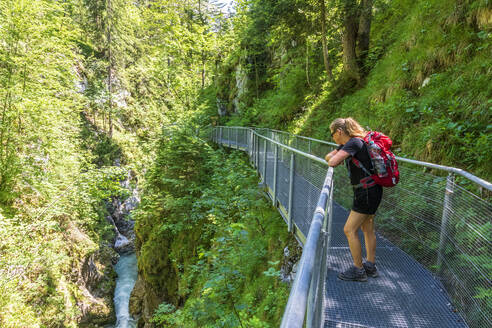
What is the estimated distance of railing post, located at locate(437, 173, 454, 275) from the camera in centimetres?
338

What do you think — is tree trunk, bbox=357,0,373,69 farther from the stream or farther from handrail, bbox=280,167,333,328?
the stream

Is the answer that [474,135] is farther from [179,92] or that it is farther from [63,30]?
[179,92]

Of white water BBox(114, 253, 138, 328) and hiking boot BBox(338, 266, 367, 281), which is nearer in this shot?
hiking boot BBox(338, 266, 367, 281)

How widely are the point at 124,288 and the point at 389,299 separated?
72.2 ft

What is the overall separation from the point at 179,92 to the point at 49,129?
579 inches

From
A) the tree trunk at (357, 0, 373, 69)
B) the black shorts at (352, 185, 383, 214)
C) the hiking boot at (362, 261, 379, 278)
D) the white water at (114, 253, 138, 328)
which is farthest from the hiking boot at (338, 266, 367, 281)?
the white water at (114, 253, 138, 328)

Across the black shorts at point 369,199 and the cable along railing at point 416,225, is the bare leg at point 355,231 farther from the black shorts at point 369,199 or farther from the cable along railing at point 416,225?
the cable along railing at point 416,225

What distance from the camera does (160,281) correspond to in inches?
571

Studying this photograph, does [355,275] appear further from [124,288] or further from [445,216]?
[124,288]

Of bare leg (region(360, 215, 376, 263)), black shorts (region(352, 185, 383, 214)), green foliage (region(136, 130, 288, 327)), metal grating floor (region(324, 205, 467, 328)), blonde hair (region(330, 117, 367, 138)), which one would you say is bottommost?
green foliage (region(136, 130, 288, 327))

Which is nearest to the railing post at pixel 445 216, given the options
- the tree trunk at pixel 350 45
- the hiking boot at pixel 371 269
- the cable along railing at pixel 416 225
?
the cable along railing at pixel 416 225

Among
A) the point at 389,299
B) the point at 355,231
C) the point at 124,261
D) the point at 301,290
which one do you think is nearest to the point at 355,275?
the point at 389,299

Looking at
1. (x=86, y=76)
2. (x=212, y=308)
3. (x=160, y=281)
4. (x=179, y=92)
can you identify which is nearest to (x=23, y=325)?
(x=160, y=281)

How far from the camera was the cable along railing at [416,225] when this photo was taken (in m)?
1.54
